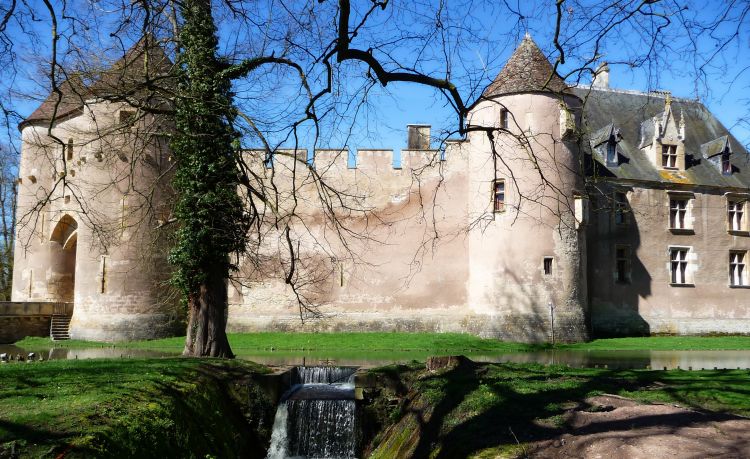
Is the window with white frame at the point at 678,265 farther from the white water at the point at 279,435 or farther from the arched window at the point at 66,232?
the arched window at the point at 66,232

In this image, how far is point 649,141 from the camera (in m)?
28.5

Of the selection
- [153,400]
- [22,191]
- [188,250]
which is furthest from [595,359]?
[22,191]

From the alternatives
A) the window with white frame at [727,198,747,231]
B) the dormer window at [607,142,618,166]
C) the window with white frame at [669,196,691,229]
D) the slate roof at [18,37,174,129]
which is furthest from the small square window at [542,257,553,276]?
the slate roof at [18,37,174,129]

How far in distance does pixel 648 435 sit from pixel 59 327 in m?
24.4

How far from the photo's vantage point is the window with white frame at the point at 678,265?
89.8 feet

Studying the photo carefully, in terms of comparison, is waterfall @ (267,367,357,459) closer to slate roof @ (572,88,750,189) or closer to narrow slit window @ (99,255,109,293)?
narrow slit window @ (99,255,109,293)

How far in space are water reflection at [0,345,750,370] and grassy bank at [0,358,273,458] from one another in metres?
5.61

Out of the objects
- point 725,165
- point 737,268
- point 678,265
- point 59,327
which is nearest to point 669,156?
point 725,165

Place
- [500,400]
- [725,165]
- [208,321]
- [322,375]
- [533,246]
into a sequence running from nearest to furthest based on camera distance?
[500,400]
[322,375]
[208,321]
[533,246]
[725,165]

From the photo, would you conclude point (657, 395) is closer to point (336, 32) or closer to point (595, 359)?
point (336, 32)

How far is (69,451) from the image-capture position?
5.43m

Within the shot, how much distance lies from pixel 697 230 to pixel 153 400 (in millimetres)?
26200

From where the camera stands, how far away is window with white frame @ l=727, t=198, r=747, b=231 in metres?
28.4

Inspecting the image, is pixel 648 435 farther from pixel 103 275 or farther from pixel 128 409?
pixel 103 275
